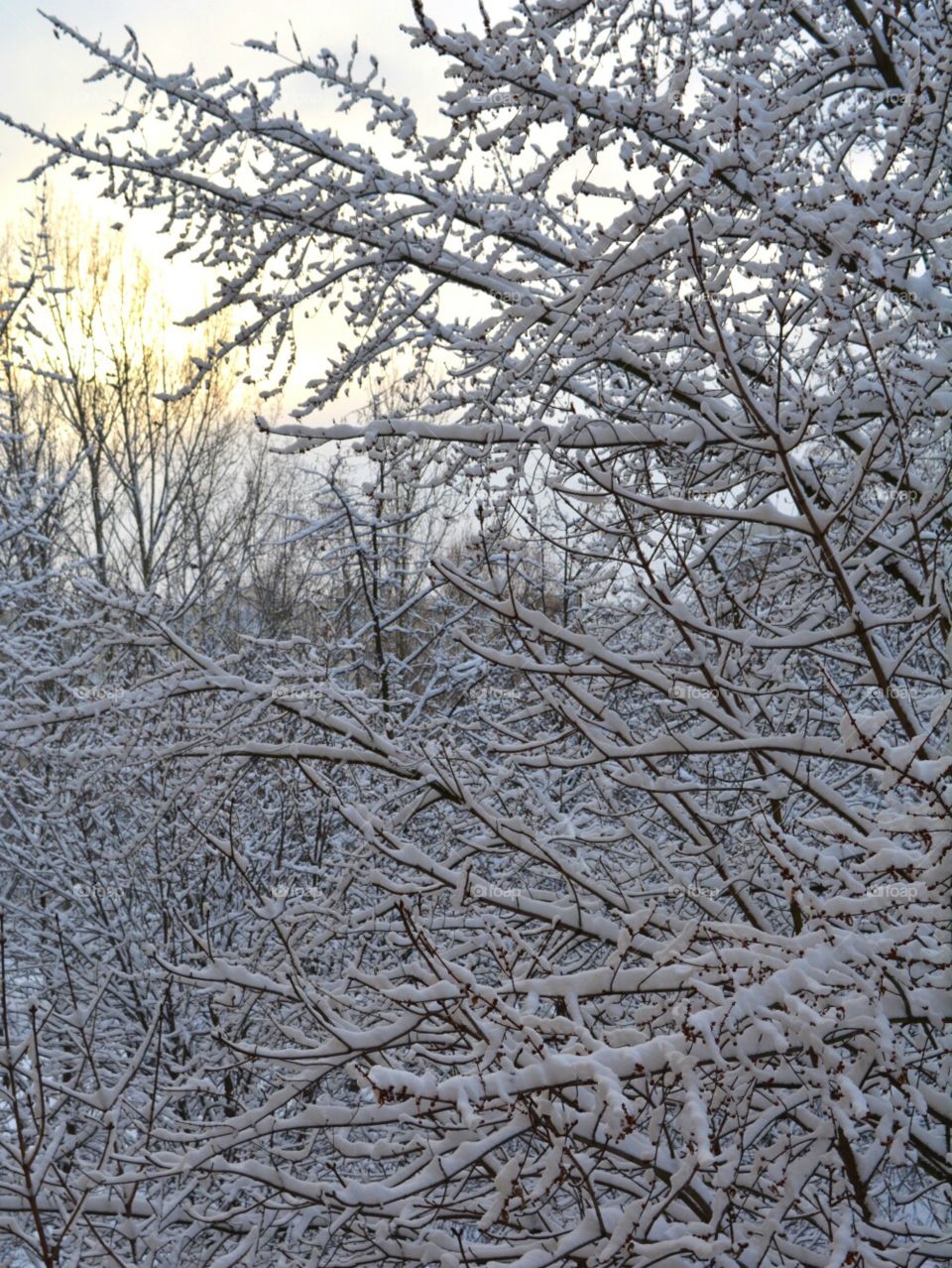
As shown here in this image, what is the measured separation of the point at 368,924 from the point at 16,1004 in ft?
20.9

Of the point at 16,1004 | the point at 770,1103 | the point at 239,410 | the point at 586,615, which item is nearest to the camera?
the point at 770,1103

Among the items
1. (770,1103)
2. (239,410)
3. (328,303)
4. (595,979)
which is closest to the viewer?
(595,979)

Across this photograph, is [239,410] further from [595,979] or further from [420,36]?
[595,979]

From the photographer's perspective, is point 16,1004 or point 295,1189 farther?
point 16,1004

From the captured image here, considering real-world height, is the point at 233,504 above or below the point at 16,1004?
above

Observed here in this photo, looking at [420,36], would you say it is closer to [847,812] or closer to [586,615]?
[847,812]

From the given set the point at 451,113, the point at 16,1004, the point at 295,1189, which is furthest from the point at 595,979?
the point at 16,1004

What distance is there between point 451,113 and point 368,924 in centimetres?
263

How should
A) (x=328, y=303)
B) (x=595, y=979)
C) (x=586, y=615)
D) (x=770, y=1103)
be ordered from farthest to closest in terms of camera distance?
(x=586, y=615) → (x=328, y=303) → (x=770, y=1103) → (x=595, y=979)

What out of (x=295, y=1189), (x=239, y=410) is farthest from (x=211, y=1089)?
(x=239, y=410)

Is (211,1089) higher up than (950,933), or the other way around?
(950,933)

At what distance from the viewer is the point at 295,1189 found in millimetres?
2947

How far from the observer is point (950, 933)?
96.7 inches

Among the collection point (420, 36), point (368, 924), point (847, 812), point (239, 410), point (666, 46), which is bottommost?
point (368, 924)
